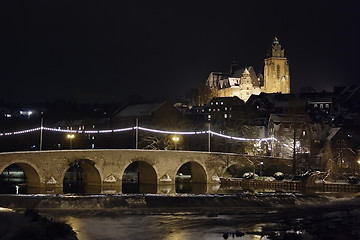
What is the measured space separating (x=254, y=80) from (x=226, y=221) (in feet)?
433

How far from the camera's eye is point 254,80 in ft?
552

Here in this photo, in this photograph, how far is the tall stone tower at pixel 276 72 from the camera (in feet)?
546

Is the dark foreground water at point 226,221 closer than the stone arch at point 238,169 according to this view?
Yes

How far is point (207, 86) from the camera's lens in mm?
170500

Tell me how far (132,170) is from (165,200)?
44746 mm

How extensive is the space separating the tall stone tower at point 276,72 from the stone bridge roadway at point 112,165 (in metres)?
93.0

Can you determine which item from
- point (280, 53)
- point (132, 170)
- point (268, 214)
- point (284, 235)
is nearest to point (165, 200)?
point (268, 214)

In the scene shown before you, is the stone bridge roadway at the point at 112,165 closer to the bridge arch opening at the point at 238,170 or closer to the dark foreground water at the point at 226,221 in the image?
the bridge arch opening at the point at 238,170

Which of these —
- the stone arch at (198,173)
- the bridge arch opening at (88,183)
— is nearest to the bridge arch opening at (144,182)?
the bridge arch opening at (88,183)

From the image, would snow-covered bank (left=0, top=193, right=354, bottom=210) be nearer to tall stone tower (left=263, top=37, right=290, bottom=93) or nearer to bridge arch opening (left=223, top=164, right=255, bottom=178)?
bridge arch opening (left=223, top=164, right=255, bottom=178)

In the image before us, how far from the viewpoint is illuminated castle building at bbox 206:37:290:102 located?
533ft

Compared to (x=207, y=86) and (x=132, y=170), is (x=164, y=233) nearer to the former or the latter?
(x=132, y=170)

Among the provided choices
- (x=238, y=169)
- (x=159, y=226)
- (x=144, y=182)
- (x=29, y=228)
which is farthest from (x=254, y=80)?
(x=29, y=228)

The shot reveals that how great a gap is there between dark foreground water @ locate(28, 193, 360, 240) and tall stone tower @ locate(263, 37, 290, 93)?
118m
